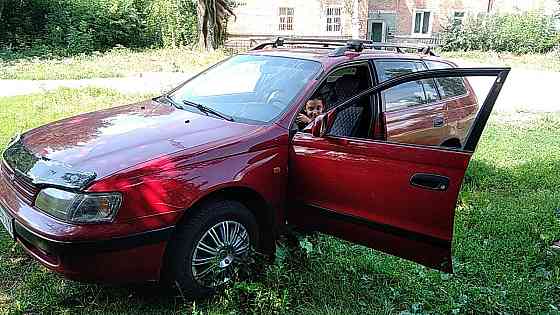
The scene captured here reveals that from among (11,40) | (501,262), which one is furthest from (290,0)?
(501,262)

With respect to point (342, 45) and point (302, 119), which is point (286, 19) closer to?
point (342, 45)

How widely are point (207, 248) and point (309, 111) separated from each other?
155cm

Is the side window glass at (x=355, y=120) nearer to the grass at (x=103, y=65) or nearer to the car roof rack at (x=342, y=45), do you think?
the car roof rack at (x=342, y=45)

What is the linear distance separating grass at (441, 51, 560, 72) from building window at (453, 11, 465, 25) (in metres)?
2.76

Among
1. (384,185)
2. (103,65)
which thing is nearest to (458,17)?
(103,65)

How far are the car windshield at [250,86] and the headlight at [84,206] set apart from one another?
A: 1353mm

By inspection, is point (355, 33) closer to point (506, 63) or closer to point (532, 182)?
point (506, 63)

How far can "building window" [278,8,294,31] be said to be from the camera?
99.5 feet

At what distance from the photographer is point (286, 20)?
30.5 meters

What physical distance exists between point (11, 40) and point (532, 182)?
2162 cm

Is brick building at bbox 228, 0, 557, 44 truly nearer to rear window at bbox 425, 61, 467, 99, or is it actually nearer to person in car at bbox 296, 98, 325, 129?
rear window at bbox 425, 61, 467, 99

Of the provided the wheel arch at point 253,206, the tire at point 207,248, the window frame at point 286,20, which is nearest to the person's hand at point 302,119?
the wheel arch at point 253,206

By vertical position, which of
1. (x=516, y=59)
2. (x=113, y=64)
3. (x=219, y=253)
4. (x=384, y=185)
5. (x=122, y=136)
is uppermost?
(x=122, y=136)

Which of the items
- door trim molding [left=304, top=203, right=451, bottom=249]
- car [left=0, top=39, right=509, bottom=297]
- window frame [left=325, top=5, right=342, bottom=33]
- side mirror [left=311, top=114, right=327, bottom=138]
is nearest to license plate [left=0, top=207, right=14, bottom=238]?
car [left=0, top=39, right=509, bottom=297]
